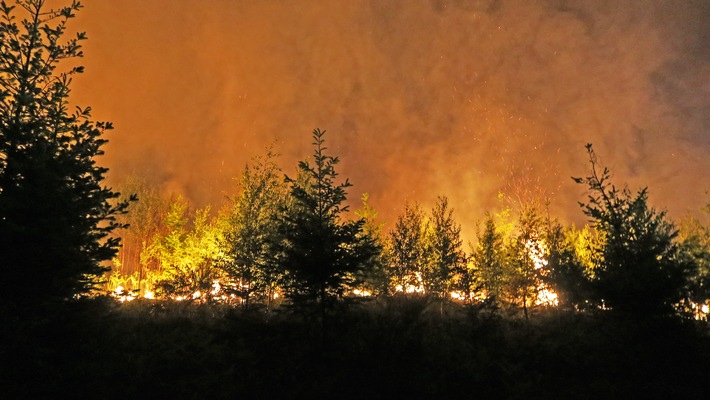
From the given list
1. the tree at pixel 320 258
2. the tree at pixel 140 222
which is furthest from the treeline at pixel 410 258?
the tree at pixel 140 222

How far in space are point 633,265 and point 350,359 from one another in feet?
32.4

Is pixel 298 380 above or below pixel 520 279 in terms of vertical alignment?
below

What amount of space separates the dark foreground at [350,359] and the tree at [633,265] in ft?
2.44

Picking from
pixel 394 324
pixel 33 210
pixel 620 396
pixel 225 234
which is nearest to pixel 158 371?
pixel 33 210

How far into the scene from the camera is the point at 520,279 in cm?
2270

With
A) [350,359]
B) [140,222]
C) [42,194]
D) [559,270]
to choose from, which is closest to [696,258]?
[559,270]

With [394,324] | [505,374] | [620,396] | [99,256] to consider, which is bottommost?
[620,396]

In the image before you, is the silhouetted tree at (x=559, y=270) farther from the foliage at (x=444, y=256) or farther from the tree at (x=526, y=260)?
the foliage at (x=444, y=256)

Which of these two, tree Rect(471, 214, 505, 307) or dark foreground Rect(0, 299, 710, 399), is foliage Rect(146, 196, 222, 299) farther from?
A: tree Rect(471, 214, 505, 307)

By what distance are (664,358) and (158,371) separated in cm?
1528

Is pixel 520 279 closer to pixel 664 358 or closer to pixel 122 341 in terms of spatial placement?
pixel 664 358

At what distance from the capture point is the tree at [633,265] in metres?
11.3

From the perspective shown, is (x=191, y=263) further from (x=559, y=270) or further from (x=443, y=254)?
(x=559, y=270)

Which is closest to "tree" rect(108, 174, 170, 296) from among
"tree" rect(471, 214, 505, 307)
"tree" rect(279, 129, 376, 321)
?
"tree" rect(471, 214, 505, 307)
